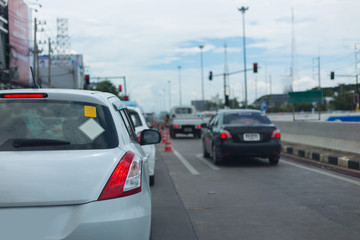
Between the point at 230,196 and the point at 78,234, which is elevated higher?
the point at 78,234

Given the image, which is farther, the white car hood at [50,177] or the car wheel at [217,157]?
the car wheel at [217,157]

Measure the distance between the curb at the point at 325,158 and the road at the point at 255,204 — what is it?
3.11 ft

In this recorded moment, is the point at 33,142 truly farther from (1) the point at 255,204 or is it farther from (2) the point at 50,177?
(1) the point at 255,204

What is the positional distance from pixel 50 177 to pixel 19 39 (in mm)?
45437

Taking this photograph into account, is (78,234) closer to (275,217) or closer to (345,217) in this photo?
(275,217)

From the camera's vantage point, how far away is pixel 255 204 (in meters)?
6.64

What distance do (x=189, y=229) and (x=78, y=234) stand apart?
2763 mm

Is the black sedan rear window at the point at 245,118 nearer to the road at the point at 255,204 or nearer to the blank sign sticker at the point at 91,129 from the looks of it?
the road at the point at 255,204

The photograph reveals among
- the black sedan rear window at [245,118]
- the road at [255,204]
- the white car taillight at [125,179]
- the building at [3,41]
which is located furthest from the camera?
the building at [3,41]

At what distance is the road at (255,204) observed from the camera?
5.13 metres

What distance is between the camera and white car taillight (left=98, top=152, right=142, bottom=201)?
288cm

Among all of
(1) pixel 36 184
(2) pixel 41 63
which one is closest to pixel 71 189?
(1) pixel 36 184

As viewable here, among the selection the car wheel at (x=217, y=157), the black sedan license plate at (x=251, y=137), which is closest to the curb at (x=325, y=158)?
the black sedan license plate at (x=251, y=137)

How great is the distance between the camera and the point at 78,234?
8.84 ft
